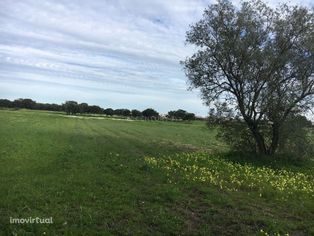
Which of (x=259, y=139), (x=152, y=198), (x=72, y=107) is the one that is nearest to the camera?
(x=152, y=198)

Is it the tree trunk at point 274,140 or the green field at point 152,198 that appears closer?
the green field at point 152,198

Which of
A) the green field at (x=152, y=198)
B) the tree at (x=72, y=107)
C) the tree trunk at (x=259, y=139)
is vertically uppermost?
the tree at (x=72, y=107)

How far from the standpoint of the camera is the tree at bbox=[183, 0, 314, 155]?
985 inches

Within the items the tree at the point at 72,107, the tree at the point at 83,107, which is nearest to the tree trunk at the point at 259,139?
the tree at the point at 72,107

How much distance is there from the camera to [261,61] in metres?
25.1

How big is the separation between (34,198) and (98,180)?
359cm

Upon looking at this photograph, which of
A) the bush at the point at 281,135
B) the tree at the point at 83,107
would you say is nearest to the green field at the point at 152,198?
the bush at the point at 281,135

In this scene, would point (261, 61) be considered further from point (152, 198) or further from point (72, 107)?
point (72, 107)

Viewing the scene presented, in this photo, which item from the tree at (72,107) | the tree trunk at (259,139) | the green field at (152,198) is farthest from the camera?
the tree at (72,107)

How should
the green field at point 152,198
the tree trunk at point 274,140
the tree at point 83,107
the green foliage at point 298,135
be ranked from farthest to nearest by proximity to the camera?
the tree at point 83,107
the tree trunk at point 274,140
the green foliage at point 298,135
the green field at point 152,198

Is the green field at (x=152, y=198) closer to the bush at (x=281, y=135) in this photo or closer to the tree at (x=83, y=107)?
the bush at (x=281, y=135)

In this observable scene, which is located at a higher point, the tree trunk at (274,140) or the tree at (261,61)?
the tree at (261,61)

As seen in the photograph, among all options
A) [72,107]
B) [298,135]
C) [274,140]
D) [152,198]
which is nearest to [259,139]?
[274,140]

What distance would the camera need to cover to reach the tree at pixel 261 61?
2502cm
